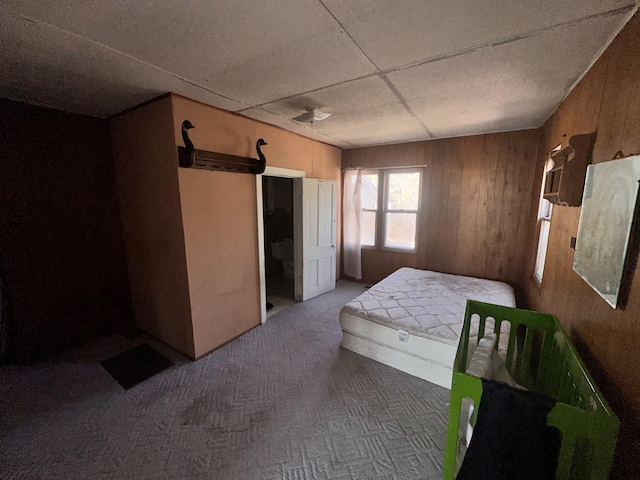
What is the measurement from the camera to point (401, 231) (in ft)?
14.0

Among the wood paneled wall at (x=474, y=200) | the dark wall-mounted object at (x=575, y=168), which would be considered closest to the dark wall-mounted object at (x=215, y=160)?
the wood paneled wall at (x=474, y=200)


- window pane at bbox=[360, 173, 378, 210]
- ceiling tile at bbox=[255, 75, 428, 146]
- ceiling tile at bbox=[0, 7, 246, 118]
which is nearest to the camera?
ceiling tile at bbox=[0, 7, 246, 118]

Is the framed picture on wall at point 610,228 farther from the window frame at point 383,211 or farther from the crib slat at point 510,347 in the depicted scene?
the window frame at point 383,211

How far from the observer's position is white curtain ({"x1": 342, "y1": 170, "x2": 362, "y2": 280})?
175 inches

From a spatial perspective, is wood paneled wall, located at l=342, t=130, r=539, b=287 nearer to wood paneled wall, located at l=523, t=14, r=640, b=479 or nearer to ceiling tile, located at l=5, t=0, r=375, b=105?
wood paneled wall, located at l=523, t=14, r=640, b=479

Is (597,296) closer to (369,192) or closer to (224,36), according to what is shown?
(224,36)

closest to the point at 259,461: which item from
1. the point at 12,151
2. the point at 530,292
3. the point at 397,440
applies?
the point at 397,440

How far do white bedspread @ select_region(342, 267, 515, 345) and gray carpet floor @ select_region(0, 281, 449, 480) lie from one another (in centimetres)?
47

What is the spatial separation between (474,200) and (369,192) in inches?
64.7

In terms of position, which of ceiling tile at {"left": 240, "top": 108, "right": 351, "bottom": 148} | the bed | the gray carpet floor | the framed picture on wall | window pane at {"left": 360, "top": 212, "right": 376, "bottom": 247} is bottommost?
the gray carpet floor

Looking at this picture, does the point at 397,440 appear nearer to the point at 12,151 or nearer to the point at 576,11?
the point at 576,11

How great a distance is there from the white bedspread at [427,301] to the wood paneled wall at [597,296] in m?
0.75

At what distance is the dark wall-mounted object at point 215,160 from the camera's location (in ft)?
6.97

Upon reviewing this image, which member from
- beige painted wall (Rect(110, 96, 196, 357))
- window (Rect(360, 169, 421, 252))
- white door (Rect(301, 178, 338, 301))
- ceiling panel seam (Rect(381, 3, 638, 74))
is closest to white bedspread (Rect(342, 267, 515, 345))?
window (Rect(360, 169, 421, 252))
